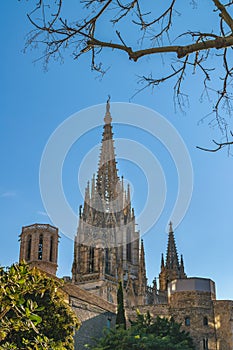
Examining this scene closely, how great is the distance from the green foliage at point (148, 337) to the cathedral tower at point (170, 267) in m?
35.3

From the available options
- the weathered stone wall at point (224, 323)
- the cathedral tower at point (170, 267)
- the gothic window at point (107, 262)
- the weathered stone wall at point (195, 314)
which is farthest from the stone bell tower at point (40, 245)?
the cathedral tower at point (170, 267)

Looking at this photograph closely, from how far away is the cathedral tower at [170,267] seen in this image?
224 feet

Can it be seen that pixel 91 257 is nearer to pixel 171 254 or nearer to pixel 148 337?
pixel 171 254

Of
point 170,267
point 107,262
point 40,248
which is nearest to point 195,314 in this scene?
point 40,248

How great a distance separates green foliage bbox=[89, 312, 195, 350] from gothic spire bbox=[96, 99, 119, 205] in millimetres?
36320

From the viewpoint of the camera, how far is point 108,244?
6394 centimetres

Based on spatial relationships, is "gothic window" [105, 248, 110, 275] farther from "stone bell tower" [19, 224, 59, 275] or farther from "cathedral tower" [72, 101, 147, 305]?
"stone bell tower" [19, 224, 59, 275]

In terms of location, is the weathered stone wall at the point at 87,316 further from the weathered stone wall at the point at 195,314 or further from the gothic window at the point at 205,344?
the gothic window at the point at 205,344

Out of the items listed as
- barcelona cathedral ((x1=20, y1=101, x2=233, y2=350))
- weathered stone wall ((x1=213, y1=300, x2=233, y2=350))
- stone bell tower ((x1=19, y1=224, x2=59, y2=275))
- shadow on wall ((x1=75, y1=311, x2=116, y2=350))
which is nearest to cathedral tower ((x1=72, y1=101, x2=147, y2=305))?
barcelona cathedral ((x1=20, y1=101, x2=233, y2=350))

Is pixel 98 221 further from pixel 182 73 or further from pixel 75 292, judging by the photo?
pixel 182 73

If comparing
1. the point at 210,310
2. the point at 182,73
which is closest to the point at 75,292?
the point at 210,310

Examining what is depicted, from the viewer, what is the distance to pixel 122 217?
66625 millimetres

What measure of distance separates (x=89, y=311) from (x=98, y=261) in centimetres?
2982

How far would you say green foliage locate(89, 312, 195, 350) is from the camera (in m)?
28.6
